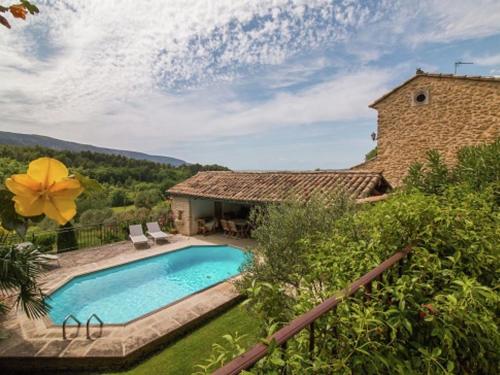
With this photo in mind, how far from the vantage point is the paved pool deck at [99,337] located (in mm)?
6754

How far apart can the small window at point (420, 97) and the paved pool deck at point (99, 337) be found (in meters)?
14.1

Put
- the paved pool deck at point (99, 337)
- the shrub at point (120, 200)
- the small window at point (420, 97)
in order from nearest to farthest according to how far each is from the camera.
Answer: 1. the paved pool deck at point (99, 337)
2. the small window at point (420, 97)
3. the shrub at point (120, 200)

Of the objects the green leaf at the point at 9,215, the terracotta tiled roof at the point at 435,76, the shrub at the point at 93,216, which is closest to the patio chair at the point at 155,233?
the shrub at the point at 93,216

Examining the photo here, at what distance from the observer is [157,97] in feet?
62.1

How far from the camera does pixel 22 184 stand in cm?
78

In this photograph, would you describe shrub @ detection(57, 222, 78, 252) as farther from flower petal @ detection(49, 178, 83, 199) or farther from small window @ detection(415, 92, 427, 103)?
small window @ detection(415, 92, 427, 103)

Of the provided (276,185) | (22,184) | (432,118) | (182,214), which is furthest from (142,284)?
(432,118)

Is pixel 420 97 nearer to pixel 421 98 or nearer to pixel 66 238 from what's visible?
pixel 421 98

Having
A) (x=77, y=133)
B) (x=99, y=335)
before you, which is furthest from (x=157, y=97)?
→ (x=99, y=335)

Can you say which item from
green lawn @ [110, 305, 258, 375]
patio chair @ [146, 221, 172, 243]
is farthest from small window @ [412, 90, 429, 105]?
patio chair @ [146, 221, 172, 243]

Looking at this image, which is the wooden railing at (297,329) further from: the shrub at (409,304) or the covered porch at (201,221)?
the covered porch at (201,221)

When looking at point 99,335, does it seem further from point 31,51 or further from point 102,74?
point 102,74

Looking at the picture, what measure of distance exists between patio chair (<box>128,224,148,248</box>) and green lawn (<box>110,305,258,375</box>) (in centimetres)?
991

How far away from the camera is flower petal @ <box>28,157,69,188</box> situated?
31.9 inches
